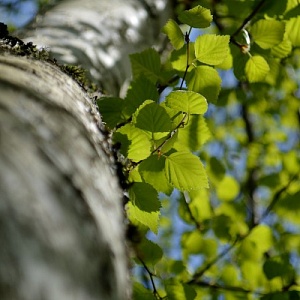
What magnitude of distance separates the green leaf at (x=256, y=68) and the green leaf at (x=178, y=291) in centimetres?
49

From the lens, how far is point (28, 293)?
297 mm

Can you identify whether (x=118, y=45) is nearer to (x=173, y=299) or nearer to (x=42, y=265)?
(x=173, y=299)

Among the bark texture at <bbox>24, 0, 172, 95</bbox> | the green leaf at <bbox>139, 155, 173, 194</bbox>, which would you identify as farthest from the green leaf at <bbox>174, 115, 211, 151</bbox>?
the bark texture at <bbox>24, 0, 172, 95</bbox>

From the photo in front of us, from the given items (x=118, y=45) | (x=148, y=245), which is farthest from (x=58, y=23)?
(x=148, y=245)

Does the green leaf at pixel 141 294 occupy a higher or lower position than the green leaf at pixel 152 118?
lower

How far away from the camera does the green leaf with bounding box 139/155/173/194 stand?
32.1 inches

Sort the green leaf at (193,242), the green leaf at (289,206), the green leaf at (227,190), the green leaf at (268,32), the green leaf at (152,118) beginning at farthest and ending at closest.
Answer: the green leaf at (227,190), the green leaf at (289,206), the green leaf at (193,242), the green leaf at (268,32), the green leaf at (152,118)

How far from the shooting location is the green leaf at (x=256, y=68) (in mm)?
1025

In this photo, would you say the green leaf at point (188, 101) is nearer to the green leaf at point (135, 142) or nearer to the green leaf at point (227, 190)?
the green leaf at point (135, 142)

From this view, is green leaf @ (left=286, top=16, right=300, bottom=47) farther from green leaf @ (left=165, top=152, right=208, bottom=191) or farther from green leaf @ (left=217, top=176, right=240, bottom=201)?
green leaf @ (left=217, top=176, right=240, bottom=201)

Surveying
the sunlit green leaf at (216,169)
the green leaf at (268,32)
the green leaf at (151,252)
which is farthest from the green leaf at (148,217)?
the sunlit green leaf at (216,169)

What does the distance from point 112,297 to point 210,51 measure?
0.60 meters

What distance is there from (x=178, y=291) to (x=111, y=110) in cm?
41

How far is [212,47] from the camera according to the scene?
860 millimetres
